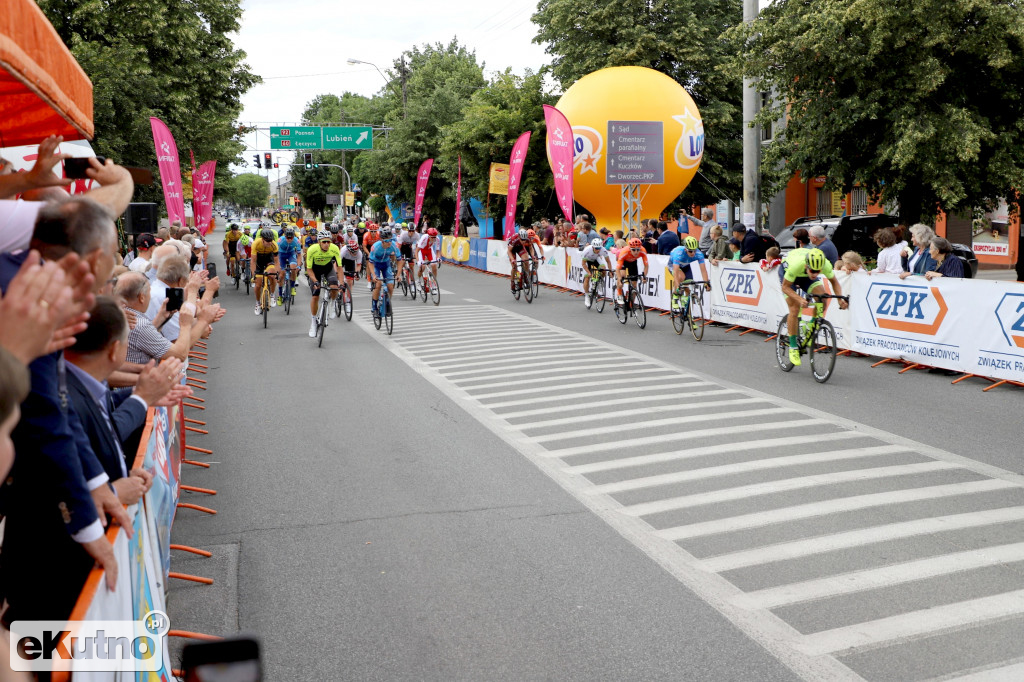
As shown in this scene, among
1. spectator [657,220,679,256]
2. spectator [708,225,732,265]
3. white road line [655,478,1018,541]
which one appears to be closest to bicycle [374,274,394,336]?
spectator [708,225,732,265]

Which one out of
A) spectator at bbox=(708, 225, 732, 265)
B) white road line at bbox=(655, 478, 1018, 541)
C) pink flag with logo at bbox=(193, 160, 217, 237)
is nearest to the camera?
white road line at bbox=(655, 478, 1018, 541)

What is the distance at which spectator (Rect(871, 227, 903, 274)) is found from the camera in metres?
14.1

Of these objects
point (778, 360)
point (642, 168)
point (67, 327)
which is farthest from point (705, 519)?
point (642, 168)

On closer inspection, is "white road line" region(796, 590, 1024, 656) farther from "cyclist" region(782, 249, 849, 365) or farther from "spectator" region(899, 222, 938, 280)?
"spectator" region(899, 222, 938, 280)

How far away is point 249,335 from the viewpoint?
61.1 ft

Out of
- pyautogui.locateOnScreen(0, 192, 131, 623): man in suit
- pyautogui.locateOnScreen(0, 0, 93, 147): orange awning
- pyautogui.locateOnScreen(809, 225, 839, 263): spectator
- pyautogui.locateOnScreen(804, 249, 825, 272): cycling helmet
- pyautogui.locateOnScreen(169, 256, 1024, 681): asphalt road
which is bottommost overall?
pyautogui.locateOnScreen(169, 256, 1024, 681): asphalt road

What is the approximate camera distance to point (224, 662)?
191cm

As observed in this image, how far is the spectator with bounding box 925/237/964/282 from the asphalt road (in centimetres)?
Result: 155

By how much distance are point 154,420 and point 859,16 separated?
64.2ft

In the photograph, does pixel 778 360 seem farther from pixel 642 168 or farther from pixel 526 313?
pixel 642 168

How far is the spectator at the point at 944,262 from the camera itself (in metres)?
13.0

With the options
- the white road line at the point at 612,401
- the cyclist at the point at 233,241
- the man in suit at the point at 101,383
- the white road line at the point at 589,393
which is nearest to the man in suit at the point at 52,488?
the man in suit at the point at 101,383

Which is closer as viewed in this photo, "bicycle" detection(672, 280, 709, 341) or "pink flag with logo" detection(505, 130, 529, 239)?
"bicycle" detection(672, 280, 709, 341)

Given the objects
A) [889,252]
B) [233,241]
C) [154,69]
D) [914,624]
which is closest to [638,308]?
[889,252]
